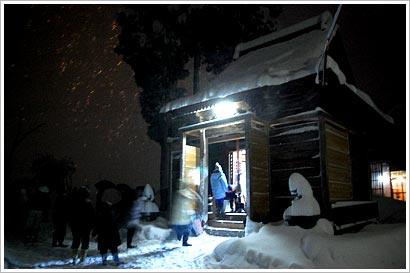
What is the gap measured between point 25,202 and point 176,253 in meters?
5.78

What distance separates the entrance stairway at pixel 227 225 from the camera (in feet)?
29.3

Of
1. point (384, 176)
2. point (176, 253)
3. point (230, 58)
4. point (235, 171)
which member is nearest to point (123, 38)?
point (230, 58)

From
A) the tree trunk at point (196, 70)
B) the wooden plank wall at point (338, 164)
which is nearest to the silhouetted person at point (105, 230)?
the wooden plank wall at point (338, 164)

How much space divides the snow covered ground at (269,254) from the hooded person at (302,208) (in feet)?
0.56

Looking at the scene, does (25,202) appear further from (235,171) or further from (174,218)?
(235,171)

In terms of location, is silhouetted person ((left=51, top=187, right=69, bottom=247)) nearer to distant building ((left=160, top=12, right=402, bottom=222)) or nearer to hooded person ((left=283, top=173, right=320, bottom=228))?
distant building ((left=160, top=12, right=402, bottom=222))

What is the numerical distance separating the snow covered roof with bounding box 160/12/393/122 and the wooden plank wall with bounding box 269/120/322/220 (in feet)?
5.00

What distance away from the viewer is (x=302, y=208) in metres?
6.95

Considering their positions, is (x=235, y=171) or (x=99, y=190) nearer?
(x=99, y=190)

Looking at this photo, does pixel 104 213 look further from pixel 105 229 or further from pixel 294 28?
pixel 294 28

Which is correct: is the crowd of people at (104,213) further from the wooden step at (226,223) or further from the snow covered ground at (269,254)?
the wooden step at (226,223)

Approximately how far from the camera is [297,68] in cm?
792

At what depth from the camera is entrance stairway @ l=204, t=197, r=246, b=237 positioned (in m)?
8.94

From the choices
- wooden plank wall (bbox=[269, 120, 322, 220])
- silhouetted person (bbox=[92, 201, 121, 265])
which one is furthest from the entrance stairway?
silhouetted person (bbox=[92, 201, 121, 265])
